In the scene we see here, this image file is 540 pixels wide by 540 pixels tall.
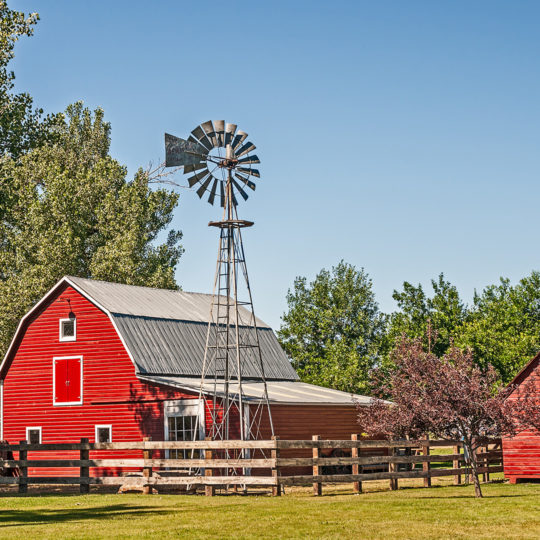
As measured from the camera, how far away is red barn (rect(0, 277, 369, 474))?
36.2 m

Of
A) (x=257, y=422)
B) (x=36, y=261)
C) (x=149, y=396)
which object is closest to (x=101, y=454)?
(x=149, y=396)

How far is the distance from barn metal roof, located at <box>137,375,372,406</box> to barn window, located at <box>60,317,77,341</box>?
14.1ft

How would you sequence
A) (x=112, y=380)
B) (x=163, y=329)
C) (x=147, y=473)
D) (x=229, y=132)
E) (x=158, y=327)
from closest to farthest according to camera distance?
1. (x=147, y=473)
2. (x=229, y=132)
3. (x=112, y=380)
4. (x=158, y=327)
5. (x=163, y=329)

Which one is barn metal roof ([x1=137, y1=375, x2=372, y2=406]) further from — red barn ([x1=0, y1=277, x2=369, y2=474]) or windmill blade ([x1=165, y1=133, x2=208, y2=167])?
windmill blade ([x1=165, y1=133, x2=208, y2=167])

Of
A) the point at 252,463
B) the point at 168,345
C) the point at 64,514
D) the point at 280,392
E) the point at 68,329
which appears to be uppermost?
the point at 68,329

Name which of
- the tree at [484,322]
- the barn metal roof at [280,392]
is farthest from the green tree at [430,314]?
the barn metal roof at [280,392]

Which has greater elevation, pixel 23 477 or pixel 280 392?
pixel 280 392

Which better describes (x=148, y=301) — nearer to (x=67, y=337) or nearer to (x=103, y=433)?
(x=67, y=337)

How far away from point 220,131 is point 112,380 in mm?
12042

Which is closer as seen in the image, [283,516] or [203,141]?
[283,516]

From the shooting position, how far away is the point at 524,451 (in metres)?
28.9

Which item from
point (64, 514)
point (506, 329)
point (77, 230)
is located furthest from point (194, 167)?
point (506, 329)

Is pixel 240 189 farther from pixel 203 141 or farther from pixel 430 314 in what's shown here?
pixel 430 314

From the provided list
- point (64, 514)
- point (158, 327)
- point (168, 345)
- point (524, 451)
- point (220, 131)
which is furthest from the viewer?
point (158, 327)
